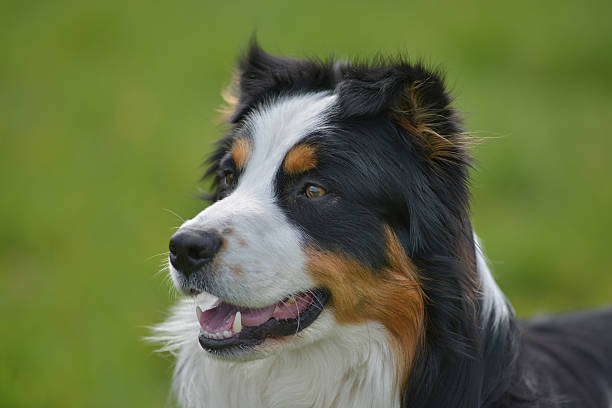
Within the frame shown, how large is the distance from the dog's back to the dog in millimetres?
34

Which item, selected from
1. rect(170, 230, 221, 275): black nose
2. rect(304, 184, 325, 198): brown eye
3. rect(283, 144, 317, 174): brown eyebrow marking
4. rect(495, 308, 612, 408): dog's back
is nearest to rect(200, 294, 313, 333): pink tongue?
rect(170, 230, 221, 275): black nose

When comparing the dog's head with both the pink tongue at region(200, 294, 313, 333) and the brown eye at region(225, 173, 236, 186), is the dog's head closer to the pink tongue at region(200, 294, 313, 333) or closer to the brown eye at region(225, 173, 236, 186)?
the pink tongue at region(200, 294, 313, 333)

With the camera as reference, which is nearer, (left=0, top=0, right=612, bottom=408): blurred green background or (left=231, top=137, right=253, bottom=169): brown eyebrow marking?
(left=231, top=137, right=253, bottom=169): brown eyebrow marking

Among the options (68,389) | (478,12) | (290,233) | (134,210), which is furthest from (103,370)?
(478,12)

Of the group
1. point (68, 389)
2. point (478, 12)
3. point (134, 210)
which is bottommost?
point (68, 389)

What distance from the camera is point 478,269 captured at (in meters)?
3.35

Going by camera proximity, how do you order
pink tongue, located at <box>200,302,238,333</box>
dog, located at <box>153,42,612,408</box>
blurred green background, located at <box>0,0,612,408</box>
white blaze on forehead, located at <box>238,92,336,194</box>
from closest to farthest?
dog, located at <box>153,42,612,408</box>, pink tongue, located at <box>200,302,238,333</box>, white blaze on forehead, located at <box>238,92,336,194</box>, blurred green background, located at <box>0,0,612,408</box>

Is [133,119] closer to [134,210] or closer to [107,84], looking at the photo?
[107,84]

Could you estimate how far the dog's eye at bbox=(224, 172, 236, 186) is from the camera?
3523mm

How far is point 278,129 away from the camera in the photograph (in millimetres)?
3373

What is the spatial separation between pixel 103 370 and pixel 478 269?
10.6 feet

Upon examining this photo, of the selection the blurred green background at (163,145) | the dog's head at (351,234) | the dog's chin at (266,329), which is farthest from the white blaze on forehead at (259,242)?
the blurred green background at (163,145)

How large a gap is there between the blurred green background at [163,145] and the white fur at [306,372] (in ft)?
1.58

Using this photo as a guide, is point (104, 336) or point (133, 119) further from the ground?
point (133, 119)
